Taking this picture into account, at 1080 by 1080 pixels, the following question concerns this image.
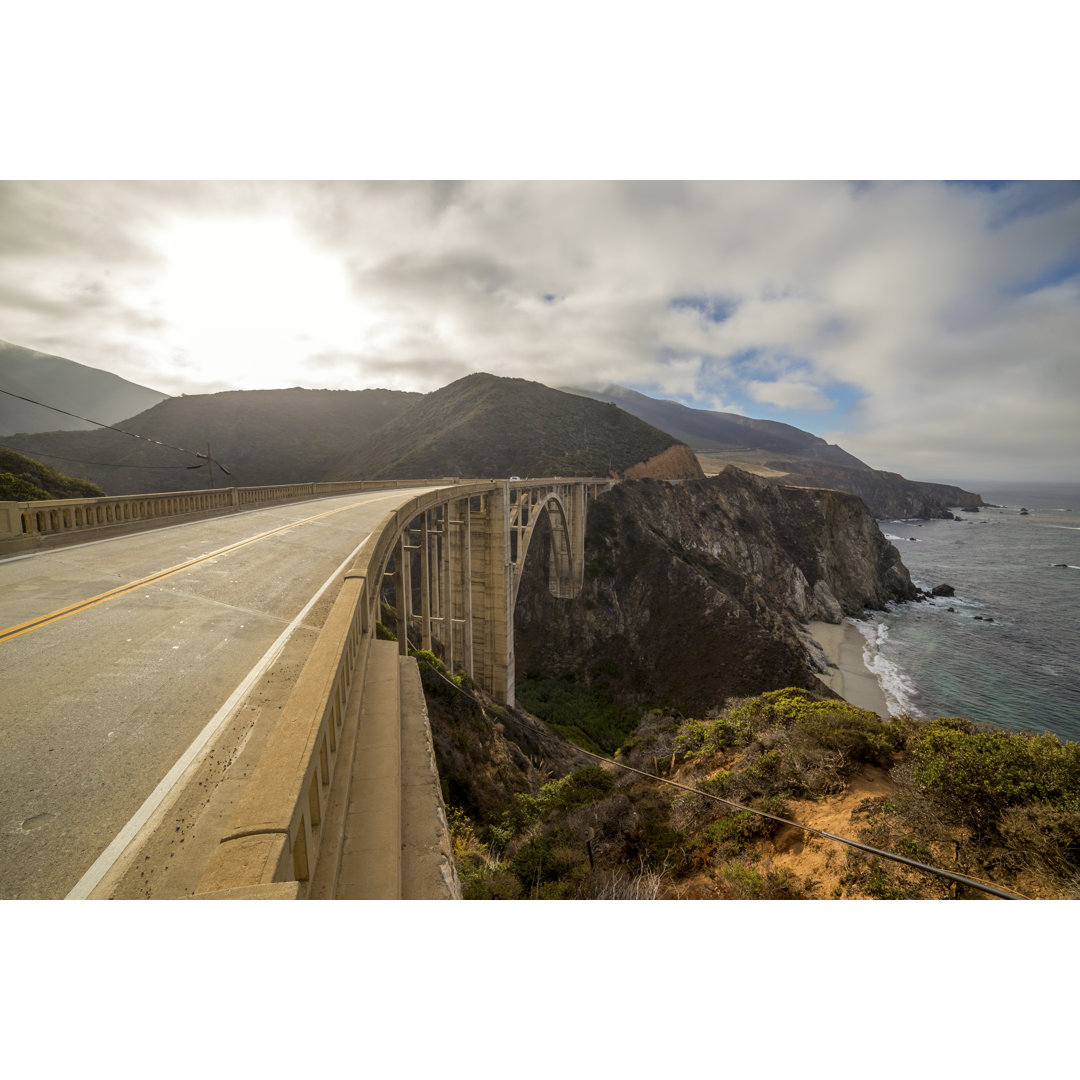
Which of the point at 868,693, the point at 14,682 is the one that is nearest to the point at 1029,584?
the point at 868,693

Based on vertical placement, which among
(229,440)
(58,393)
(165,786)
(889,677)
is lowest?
(889,677)

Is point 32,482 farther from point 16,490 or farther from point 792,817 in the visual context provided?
point 792,817

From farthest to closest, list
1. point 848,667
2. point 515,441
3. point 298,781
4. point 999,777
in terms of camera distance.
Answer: point 515,441 < point 848,667 < point 999,777 < point 298,781

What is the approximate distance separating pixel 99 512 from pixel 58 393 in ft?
573

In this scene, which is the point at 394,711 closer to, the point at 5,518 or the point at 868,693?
the point at 5,518

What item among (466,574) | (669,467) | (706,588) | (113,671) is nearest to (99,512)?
(113,671)

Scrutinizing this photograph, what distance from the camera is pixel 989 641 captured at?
124ft

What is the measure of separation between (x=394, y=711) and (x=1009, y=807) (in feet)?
21.6

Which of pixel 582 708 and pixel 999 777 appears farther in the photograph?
pixel 582 708

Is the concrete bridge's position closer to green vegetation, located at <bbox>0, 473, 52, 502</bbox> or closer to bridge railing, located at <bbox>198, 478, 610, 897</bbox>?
bridge railing, located at <bbox>198, 478, 610, 897</bbox>

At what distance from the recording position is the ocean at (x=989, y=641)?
27984 mm

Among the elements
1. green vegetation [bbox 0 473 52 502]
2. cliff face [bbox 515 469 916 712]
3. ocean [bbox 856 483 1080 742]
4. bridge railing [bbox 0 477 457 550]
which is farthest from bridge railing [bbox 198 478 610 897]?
ocean [bbox 856 483 1080 742]

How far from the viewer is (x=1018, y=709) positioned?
90.6 ft

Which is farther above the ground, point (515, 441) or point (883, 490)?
point (515, 441)
